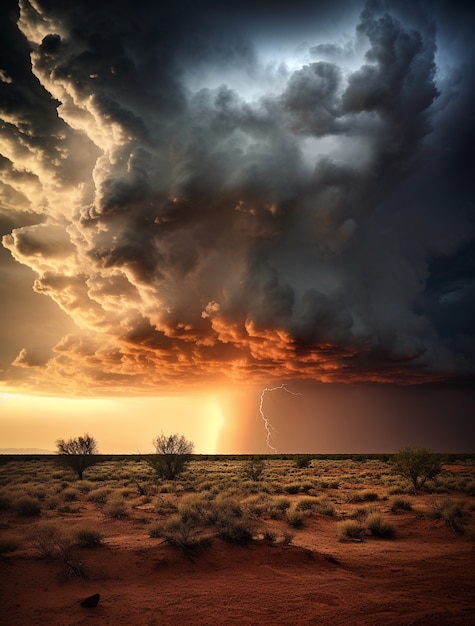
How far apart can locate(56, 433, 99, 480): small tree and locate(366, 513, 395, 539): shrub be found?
30.6 meters

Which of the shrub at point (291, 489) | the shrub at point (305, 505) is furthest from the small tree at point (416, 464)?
the shrub at point (305, 505)

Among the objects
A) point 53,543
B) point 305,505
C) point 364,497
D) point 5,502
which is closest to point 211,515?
point 53,543

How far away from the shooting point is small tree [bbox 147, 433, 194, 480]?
36.8 meters

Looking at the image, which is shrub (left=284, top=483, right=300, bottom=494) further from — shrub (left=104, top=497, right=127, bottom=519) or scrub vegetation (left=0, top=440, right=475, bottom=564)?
shrub (left=104, top=497, right=127, bottom=519)

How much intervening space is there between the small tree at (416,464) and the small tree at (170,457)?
19.4m

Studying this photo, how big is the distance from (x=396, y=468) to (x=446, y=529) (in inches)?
636

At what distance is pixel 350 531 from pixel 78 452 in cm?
3668

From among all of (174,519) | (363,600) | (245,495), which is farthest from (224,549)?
(245,495)

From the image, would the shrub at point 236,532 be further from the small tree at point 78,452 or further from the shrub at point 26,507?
the small tree at point 78,452

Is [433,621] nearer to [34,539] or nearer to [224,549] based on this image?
[224,549]

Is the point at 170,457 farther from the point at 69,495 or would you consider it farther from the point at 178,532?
the point at 178,532

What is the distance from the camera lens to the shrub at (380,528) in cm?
1656

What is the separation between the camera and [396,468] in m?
32.4

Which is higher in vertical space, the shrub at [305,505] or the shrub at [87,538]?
the shrub at [87,538]
